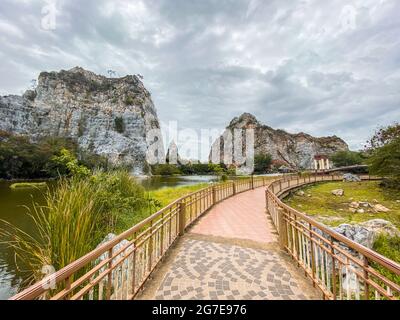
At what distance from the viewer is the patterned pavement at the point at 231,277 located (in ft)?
10.2

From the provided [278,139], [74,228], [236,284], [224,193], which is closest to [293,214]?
[236,284]

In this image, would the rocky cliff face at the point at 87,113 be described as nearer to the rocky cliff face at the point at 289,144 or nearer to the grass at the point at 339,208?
the rocky cliff face at the point at 289,144

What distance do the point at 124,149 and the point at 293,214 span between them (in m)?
72.5

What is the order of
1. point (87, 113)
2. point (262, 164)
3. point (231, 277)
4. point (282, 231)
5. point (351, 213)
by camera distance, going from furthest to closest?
point (87, 113), point (262, 164), point (351, 213), point (282, 231), point (231, 277)

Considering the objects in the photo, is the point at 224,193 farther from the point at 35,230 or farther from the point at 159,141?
the point at 159,141

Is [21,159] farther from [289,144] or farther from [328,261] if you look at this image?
[289,144]

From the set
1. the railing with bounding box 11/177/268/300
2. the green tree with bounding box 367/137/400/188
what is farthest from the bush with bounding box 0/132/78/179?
the green tree with bounding box 367/137/400/188

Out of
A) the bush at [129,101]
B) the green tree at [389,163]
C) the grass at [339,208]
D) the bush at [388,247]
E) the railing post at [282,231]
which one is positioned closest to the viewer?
the railing post at [282,231]

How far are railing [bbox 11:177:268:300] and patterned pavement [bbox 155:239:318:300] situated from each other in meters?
0.44

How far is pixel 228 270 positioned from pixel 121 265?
191cm

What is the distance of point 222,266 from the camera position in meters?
4.00

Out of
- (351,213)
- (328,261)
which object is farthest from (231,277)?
(351,213)

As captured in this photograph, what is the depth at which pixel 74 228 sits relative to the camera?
3.66 meters

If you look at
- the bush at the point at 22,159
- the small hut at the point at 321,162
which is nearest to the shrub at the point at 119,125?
the bush at the point at 22,159
